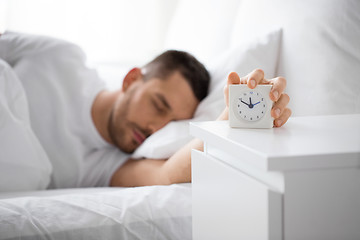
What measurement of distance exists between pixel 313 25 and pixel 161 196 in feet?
2.25

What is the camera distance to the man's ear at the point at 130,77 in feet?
5.44

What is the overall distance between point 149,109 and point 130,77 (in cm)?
25

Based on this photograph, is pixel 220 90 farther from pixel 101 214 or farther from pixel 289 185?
pixel 289 185

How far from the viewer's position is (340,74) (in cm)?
104

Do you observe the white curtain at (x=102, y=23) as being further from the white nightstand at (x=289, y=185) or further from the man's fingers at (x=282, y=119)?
the white nightstand at (x=289, y=185)

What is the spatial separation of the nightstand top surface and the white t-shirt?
83 centimetres

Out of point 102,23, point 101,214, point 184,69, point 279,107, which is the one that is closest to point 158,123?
point 184,69

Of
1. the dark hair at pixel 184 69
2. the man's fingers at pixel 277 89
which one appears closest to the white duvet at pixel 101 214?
the man's fingers at pixel 277 89

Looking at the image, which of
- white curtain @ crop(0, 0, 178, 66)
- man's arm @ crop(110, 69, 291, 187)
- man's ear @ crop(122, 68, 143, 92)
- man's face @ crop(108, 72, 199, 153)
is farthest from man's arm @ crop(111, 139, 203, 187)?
white curtain @ crop(0, 0, 178, 66)

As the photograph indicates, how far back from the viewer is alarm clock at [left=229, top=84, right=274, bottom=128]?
2.39 ft

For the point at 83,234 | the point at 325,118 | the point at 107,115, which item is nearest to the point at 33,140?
the point at 107,115

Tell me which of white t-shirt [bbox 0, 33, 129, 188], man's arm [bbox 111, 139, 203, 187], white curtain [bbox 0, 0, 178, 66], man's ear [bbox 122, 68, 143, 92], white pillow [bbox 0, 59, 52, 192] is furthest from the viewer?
white curtain [bbox 0, 0, 178, 66]

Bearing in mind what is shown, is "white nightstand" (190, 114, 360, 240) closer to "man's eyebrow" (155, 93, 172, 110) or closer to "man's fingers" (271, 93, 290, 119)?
"man's fingers" (271, 93, 290, 119)

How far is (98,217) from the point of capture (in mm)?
822
